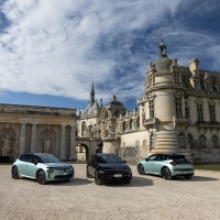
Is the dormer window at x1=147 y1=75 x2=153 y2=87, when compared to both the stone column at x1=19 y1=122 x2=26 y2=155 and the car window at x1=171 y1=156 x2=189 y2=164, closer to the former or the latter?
the car window at x1=171 y1=156 x2=189 y2=164

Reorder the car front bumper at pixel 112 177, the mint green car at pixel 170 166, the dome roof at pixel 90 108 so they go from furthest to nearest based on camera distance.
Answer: the dome roof at pixel 90 108 < the mint green car at pixel 170 166 < the car front bumper at pixel 112 177

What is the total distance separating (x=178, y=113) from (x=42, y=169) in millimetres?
24818

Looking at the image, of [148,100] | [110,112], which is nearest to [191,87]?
[148,100]

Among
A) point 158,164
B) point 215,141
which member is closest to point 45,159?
point 158,164

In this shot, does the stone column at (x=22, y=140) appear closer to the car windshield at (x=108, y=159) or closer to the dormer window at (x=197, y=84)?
the car windshield at (x=108, y=159)

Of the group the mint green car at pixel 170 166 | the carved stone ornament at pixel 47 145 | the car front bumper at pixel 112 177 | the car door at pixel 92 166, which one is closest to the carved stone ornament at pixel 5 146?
the carved stone ornament at pixel 47 145

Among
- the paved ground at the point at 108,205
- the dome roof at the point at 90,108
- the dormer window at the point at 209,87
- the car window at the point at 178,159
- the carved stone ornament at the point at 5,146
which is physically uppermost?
the dome roof at the point at 90,108

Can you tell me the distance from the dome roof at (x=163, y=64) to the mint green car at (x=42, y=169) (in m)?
25.1

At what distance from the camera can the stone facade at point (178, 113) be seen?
31.0 m

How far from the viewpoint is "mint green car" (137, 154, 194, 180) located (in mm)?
13727

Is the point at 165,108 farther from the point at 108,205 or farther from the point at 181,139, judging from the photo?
the point at 108,205

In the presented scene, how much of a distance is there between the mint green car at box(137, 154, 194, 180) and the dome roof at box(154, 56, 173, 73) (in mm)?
20968

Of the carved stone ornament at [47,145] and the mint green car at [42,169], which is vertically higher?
the carved stone ornament at [47,145]

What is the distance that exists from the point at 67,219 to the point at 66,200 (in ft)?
7.05
